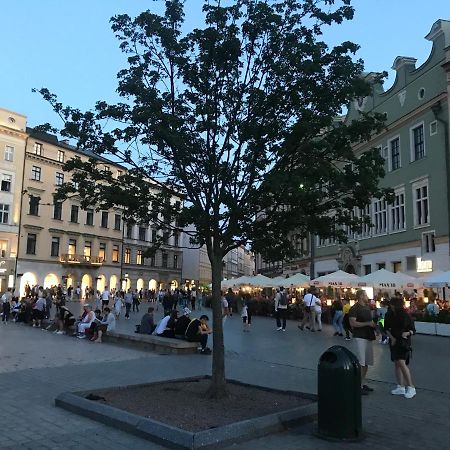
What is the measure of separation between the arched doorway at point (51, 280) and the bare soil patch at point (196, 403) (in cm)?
5514

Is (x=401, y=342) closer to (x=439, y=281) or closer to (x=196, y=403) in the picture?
(x=196, y=403)

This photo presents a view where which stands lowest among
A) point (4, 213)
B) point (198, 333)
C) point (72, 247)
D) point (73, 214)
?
point (198, 333)

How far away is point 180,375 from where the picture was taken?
11.2 metres

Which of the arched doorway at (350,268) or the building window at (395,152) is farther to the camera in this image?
the arched doorway at (350,268)

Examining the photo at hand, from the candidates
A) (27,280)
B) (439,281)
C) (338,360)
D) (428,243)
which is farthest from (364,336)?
(27,280)

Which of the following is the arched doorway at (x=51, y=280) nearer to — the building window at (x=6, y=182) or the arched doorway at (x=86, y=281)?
the arched doorway at (x=86, y=281)

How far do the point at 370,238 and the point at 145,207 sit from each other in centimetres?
3288

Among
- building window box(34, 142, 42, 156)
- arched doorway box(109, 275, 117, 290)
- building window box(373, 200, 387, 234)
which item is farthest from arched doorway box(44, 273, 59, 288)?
building window box(373, 200, 387, 234)

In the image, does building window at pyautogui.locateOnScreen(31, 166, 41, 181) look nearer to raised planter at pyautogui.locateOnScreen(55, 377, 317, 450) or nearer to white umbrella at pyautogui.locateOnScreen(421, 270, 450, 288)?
white umbrella at pyautogui.locateOnScreen(421, 270, 450, 288)

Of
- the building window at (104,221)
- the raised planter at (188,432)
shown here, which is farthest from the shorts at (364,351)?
the building window at (104,221)

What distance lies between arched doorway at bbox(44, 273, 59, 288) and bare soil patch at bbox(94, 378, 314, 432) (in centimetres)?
5514

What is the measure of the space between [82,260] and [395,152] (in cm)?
4234

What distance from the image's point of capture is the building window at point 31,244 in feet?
195

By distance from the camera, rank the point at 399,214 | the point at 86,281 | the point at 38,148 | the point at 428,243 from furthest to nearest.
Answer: the point at 86,281 < the point at 38,148 < the point at 399,214 < the point at 428,243
